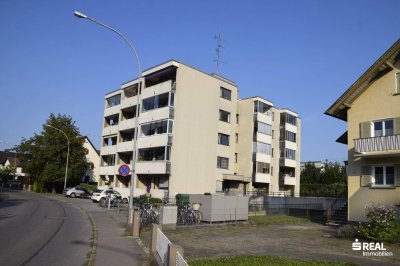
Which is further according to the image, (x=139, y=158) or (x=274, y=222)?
(x=139, y=158)

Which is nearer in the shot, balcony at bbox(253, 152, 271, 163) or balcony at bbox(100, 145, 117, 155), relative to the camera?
balcony at bbox(253, 152, 271, 163)

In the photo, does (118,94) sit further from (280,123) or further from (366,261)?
(366,261)

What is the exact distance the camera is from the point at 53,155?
57562 millimetres

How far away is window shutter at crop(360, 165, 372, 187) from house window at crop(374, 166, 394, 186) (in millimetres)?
340

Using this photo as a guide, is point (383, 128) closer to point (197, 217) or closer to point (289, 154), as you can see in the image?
point (197, 217)

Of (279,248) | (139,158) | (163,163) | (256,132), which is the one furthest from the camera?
(256,132)

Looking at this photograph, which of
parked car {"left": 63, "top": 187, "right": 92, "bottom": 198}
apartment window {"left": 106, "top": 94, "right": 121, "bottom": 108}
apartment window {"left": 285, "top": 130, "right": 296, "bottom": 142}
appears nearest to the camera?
parked car {"left": 63, "top": 187, "right": 92, "bottom": 198}

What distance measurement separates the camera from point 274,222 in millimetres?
24844

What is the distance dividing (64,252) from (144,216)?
8026mm

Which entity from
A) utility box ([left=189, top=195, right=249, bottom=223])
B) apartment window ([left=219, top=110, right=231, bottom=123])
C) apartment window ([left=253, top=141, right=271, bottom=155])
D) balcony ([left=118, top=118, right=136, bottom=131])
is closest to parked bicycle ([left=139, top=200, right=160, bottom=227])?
utility box ([left=189, top=195, right=249, bottom=223])

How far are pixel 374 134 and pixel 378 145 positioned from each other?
167 centimetres

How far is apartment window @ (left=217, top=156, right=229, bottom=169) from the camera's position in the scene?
1766 inches

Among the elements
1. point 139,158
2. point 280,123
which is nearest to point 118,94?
point 139,158

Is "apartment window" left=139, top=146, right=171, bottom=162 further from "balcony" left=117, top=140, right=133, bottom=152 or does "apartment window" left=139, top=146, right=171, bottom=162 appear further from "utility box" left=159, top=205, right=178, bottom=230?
"utility box" left=159, top=205, right=178, bottom=230
